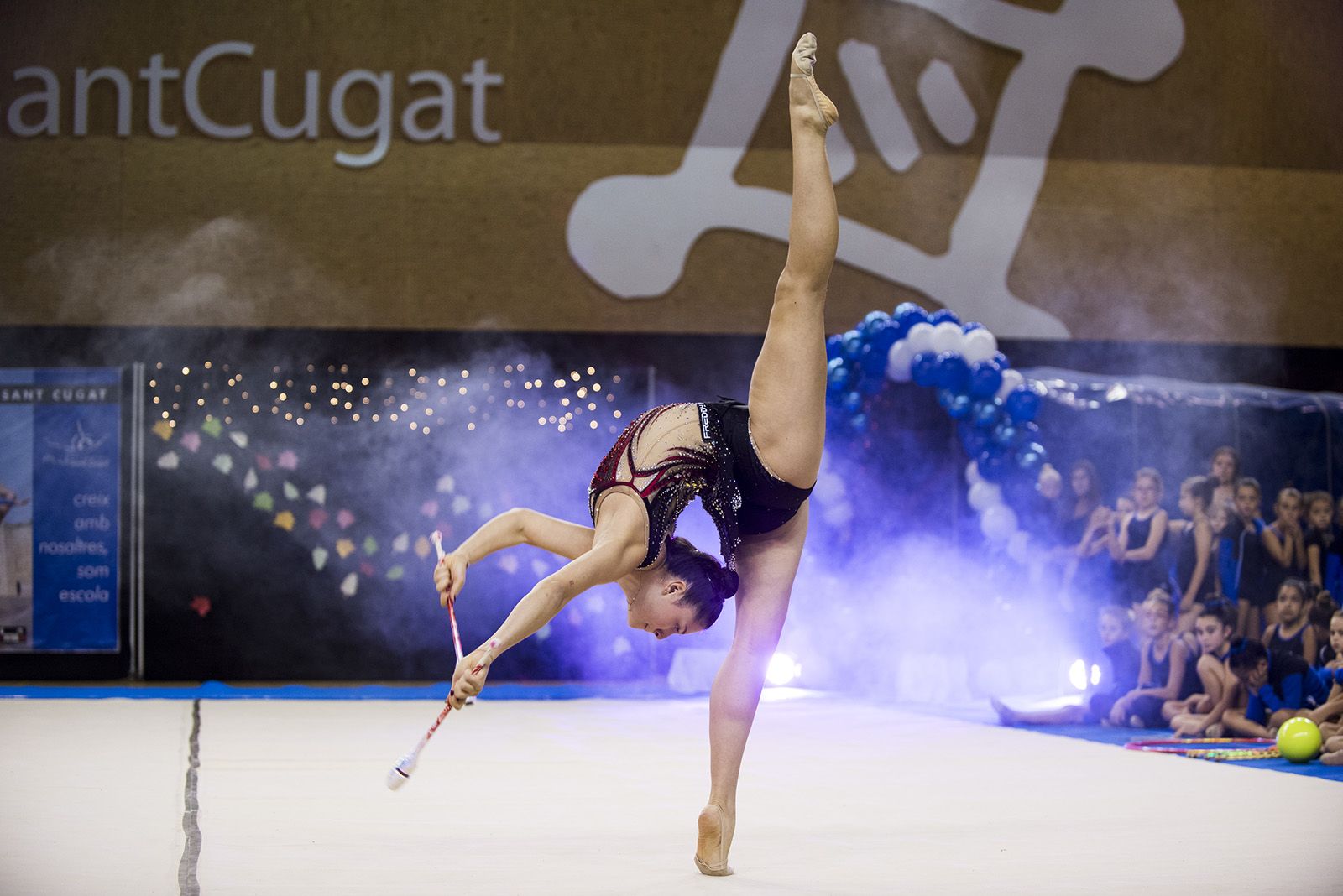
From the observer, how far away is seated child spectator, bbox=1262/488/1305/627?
6707mm

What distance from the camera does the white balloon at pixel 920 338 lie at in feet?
23.2

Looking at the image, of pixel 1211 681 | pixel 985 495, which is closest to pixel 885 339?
pixel 985 495

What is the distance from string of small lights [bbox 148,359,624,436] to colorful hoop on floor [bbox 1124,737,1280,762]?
4.42 m

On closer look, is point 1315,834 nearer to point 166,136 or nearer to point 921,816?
point 921,816

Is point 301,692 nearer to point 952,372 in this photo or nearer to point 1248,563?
point 952,372

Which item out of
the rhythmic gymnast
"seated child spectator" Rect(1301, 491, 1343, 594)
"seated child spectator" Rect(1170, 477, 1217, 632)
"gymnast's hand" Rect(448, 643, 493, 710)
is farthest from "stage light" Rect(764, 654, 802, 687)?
"gymnast's hand" Rect(448, 643, 493, 710)

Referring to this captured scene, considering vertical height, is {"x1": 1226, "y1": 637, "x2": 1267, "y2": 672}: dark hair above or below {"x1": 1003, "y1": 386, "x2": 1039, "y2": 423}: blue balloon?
below

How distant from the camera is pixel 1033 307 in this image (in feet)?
29.7

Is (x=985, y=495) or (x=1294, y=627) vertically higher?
(x=985, y=495)

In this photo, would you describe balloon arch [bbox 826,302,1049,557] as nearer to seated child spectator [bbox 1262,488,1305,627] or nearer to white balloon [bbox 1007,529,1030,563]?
white balloon [bbox 1007,529,1030,563]

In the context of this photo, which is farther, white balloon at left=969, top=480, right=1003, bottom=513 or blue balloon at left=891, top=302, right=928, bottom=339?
blue balloon at left=891, top=302, right=928, bottom=339

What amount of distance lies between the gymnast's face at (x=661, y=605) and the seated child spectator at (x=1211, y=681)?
10.9ft

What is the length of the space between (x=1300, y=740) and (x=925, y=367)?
260 centimetres

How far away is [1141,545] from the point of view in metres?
6.75
